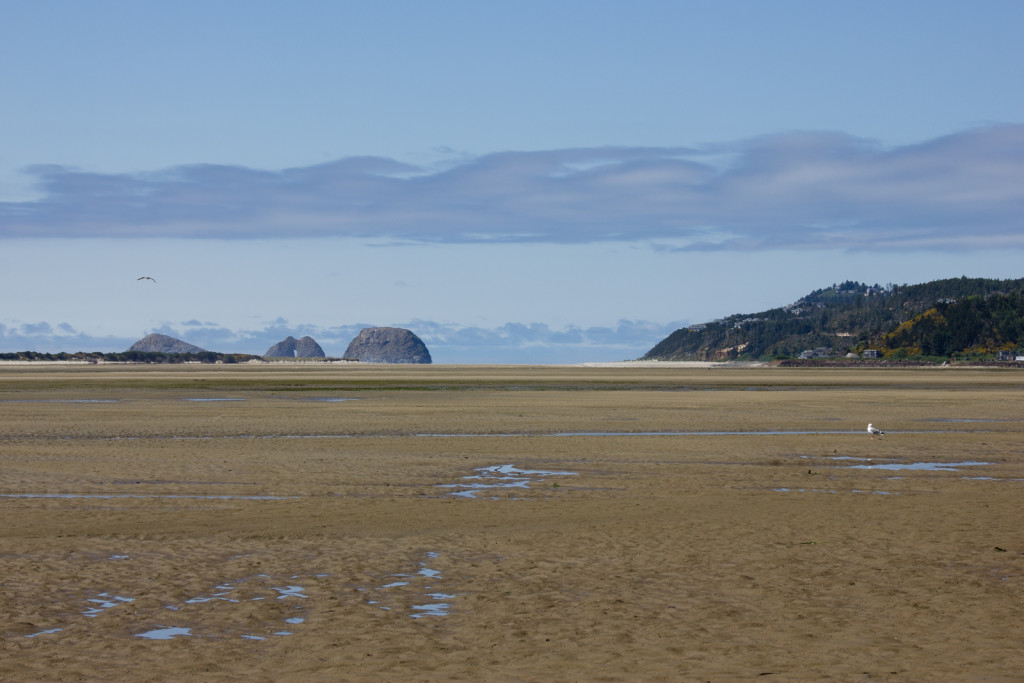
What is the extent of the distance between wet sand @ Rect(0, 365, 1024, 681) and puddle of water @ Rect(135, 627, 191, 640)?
0.04 meters

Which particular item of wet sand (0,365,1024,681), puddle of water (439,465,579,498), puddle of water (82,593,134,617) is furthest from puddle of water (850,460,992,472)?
Answer: puddle of water (82,593,134,617)

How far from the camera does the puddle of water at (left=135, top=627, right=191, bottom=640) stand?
10.8 meters

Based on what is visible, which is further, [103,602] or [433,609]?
[103,602]

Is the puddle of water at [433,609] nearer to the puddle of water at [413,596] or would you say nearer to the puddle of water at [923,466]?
the puddle of water at [413,596]

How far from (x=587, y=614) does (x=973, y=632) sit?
431 cm

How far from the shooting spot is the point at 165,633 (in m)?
11.0

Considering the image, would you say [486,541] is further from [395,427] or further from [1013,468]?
[395,427]

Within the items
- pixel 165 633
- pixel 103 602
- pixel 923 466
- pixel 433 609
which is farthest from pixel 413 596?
pixel 923 466

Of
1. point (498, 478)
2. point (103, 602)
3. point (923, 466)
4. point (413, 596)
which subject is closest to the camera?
point (103, 602)

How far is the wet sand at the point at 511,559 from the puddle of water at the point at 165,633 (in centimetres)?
4

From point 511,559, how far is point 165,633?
559 centimetres

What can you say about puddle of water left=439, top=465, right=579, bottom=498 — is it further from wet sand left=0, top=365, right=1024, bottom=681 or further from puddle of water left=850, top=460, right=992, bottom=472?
puddle of water left=850, top=460, right=992, bottom=472

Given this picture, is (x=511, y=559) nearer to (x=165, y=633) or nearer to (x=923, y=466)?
(x=165, y=633)

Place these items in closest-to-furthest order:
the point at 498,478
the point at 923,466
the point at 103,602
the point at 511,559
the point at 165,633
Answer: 1. the point at 165,633
2. the point at 103,602
3. the point at 511,559
4. the point at 498,478
5. the point at 923,466
